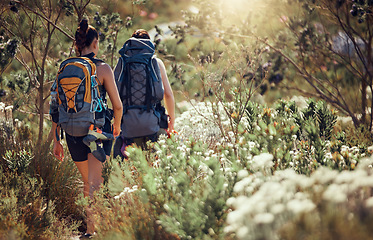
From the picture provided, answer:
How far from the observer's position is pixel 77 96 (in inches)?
124

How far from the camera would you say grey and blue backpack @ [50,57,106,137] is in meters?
3.14

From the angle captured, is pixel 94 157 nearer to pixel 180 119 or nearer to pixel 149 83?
pixel 149 83

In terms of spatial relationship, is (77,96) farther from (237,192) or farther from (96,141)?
(237,192)

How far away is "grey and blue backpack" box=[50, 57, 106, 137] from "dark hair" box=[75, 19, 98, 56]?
17 cm

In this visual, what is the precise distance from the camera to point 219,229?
2.36m

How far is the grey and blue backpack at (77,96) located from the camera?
3.14 meters

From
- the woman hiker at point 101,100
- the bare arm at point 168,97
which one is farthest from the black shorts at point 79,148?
the bare arm at point 168,97

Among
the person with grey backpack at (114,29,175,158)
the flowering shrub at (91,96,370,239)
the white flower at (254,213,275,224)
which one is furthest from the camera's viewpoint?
the person with grey backpack at (114,29,175,158)

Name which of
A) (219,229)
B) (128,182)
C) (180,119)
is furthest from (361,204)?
(180,119)

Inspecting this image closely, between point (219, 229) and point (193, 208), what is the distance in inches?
7.6

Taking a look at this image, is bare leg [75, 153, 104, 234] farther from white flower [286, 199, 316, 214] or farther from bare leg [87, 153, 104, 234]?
white flower [286, 199, 316, 214]

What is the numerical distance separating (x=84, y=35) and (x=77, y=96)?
539 mm

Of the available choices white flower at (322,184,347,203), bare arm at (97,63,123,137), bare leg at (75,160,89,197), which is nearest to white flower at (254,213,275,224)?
white flower at (322,184,347,203)

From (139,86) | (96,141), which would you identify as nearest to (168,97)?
(139,86)
